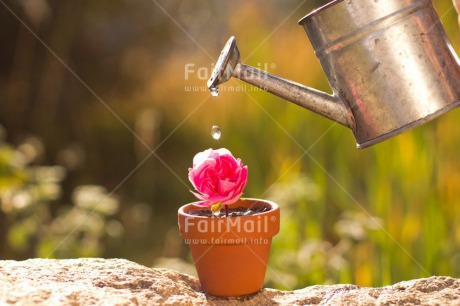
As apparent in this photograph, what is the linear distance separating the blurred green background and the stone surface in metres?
0.59

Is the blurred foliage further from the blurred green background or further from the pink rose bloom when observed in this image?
the pink rose bloom

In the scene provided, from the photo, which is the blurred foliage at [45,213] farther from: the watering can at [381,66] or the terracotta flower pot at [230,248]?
the watering can at [381,66]

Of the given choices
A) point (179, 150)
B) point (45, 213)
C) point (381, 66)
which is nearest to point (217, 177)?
point (381, 66)

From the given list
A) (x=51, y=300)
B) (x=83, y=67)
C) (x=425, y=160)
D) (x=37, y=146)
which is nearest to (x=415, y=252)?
(x=425, y=160)

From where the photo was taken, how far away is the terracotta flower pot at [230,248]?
140 cm

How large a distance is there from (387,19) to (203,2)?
3.03m

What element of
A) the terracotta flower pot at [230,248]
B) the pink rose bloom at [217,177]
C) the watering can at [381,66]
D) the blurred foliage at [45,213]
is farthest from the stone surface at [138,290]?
the blurred foliage at [45,213]

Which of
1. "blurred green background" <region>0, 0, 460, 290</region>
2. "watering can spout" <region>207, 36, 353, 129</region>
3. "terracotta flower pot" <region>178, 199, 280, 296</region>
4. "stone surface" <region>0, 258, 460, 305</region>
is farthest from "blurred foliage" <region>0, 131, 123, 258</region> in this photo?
"watering can spout" <region>207, 36, 353, 129</region>

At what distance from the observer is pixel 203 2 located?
14.0 ft

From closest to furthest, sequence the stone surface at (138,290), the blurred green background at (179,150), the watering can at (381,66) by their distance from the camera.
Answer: the stone surface at (138,290), the watering can at (381,66), the blurred green background at (179,150)

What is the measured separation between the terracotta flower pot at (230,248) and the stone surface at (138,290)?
4cm

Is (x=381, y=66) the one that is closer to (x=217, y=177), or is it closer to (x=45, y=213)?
(x=217, y=177)

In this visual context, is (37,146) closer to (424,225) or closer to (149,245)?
(149,245)

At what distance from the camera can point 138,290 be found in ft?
4.41
